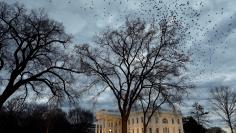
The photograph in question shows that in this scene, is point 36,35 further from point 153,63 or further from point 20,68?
point 153,63

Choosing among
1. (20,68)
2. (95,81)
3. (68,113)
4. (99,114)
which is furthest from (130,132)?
(20,68)

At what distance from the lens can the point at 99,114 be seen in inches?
2965

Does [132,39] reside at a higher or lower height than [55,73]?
higher

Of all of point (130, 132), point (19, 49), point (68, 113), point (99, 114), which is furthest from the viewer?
point (68, 113)

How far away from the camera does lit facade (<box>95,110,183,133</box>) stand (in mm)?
76625

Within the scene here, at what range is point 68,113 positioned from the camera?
101m

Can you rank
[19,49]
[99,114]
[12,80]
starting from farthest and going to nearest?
[99,114], [19,49], [12,80]

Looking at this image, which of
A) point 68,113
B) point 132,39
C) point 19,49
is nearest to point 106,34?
point 132,39

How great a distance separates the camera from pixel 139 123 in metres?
78.1

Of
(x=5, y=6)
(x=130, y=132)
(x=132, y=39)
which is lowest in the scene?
(x=130, y=132)

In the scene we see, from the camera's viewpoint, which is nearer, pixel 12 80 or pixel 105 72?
pixel 12 80

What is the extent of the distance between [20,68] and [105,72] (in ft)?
26.1

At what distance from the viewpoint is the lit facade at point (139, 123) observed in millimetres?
76625

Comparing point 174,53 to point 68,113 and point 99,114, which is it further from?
point 68,113
